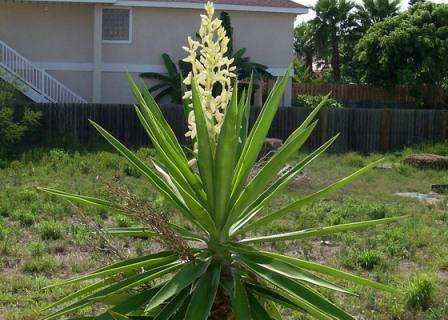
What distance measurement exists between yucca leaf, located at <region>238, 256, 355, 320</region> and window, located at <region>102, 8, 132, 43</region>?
81.9ft

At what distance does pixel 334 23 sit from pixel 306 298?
146ft

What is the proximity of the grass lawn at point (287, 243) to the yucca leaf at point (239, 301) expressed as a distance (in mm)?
817

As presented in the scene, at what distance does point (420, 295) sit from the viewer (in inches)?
297

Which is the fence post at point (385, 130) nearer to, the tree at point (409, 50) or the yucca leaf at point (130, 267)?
the tree at point (409, 50)

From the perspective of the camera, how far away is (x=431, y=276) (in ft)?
27.9

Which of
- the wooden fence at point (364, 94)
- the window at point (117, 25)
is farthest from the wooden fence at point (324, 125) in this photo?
the wooden fence at point (364, 94)

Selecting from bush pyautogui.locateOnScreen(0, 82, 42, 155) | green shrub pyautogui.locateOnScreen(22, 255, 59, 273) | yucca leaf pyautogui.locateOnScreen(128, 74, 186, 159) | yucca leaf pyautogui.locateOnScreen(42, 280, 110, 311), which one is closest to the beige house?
bush pyautogui.locateOnScreen(0, 82, 42, 155)

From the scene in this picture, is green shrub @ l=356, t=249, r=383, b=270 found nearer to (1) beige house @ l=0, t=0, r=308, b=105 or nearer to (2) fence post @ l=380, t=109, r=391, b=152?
(2) fence post @ l=380, t=109, r=391, b=152

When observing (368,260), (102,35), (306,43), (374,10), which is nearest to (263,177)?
(368,260)

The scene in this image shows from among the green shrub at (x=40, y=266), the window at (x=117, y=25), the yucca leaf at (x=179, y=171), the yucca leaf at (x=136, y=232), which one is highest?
the window at (x=117, y=25)

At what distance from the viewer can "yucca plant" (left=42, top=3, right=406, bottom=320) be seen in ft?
10.5

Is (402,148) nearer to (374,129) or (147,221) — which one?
(374,129)

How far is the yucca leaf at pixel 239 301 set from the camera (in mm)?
3182

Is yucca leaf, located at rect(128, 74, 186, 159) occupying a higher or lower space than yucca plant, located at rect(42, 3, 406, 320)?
higher
